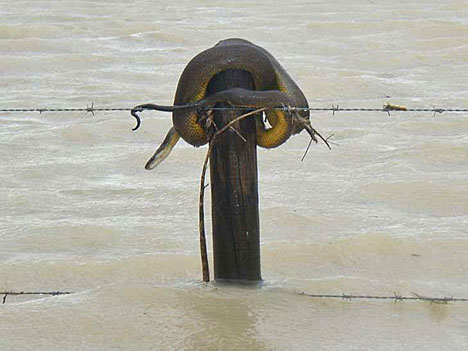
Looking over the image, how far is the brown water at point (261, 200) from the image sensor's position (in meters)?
3.40

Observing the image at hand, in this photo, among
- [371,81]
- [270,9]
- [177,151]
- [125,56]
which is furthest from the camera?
[270,9]

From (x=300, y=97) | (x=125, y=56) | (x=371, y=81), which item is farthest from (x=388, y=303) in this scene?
(x=125, y=56)

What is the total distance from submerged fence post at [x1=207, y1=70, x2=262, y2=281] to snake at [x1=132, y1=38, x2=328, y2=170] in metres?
0.03

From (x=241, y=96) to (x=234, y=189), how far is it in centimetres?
29

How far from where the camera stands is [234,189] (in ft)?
11.5

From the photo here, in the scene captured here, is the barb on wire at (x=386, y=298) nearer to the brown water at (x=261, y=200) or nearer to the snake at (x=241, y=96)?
the brown water at (x=261, y=200)

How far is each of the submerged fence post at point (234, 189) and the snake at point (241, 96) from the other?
33mm

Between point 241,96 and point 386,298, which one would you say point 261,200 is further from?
point 241,96

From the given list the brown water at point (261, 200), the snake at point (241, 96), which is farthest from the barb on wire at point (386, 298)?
the snake at point (241, 96)

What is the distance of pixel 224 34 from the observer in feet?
32.7

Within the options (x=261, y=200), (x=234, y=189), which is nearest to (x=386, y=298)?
(x=234, y=189)

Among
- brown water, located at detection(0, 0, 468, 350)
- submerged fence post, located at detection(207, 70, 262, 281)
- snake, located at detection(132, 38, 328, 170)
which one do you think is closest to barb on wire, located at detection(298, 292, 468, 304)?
brown water, located at detection(0, 0, 468, 350)

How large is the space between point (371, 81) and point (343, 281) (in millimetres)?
4327

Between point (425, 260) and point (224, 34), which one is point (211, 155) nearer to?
point (425, 260)
